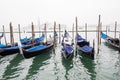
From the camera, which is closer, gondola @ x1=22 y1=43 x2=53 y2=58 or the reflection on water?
the reflection on water

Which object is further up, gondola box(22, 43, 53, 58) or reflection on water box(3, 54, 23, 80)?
gondola box(22, 43, 53, 58)

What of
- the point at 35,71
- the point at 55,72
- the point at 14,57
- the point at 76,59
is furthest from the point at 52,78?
the point at 14,57

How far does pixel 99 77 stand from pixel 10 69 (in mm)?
5812

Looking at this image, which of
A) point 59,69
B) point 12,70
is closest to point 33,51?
point 12,70

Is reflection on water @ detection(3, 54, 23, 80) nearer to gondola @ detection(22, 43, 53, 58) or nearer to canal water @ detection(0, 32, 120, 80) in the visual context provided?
canal water @ detection(0, 32, 120, 80)

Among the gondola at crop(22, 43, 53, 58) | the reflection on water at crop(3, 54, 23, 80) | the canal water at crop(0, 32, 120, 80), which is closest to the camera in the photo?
the canal water at crop(0, 32, 120, 80)

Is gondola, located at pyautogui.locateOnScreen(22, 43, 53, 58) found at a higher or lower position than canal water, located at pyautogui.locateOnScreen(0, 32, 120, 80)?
higher

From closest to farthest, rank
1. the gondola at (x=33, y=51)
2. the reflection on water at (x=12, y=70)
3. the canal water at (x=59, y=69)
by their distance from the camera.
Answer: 1. the canal water at (x=59, y=69)
2. the reflection on water at (x=12, y=70)
3. the gondola at (x=33, y=51)

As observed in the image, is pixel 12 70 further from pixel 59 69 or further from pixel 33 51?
pixel 59 69

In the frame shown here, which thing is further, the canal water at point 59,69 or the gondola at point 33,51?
the gondola at point 33,51

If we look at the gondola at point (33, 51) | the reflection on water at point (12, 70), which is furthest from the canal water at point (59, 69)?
the gondola at point (33, 51)

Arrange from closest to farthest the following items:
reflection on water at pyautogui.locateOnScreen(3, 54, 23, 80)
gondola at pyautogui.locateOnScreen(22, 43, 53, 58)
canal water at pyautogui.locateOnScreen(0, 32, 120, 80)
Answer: canal water at pyautogui.locateOnScreen(0, 32, 120, 80), reflection on water at pyautogui.locateOnScreen(3, 54, 23, 80), gondola at pyautogui.locateOnScreen(22, 43, 53, 58)

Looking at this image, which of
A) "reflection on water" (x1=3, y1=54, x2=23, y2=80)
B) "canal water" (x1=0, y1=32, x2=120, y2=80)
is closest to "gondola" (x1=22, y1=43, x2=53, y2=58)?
"canal water" (x1=0, y1=32, x2=120, y2=80)

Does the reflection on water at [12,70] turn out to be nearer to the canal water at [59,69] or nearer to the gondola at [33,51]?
the canal water at [59,69]
